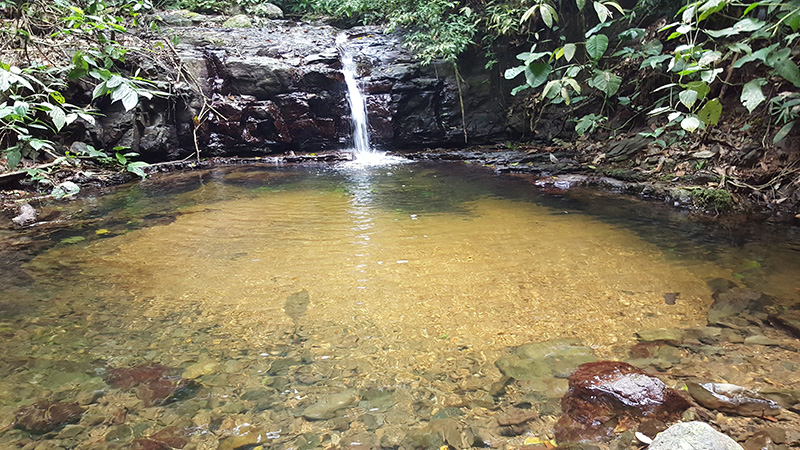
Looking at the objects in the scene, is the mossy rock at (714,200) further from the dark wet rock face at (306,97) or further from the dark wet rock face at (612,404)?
the dark wet rock face at (306,97)

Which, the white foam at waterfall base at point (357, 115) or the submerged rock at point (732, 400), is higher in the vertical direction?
the white foam at waterfall base at point (357, 115)

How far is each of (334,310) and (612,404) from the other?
1.38 metres

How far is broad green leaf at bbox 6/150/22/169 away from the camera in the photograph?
15.9 feet

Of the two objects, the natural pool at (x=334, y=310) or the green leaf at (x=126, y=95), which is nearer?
the natural pool at (x=334, y=310)

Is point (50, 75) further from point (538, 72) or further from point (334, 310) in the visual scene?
point (538, 72)

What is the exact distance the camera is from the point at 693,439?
1101mm

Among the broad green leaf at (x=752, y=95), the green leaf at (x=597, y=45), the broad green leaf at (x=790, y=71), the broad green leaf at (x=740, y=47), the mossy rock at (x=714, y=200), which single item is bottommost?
the mossy rock at (x=714, y=200)

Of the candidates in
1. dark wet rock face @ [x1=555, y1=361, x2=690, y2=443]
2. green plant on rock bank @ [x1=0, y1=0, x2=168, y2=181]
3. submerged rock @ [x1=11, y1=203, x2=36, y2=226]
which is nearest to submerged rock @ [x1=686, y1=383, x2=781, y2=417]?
dark wet rock face @ [x1=555, y1=361, x2=690, y2=443]

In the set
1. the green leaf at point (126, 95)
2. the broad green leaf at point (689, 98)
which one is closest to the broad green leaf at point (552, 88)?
the broad green leaf at point (689, 98)

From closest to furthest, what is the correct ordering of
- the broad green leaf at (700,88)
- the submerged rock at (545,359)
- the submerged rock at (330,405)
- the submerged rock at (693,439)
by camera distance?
the submerged rock at (693,439) → the submerged rock at (330,405) → the submerged rock at (545,359) → the broad green leaf at (700,88)

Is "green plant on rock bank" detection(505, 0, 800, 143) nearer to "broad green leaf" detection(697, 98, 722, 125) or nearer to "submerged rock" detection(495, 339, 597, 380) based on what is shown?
"broad green leaf" detection(697, 98, 722, 125)

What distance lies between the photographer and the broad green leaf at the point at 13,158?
4.86 meters

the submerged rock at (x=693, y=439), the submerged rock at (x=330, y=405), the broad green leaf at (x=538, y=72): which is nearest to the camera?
the submerged rock at (x=693, y=439)

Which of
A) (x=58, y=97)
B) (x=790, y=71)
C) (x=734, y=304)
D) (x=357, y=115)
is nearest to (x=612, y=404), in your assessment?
(x=734, y=304)
